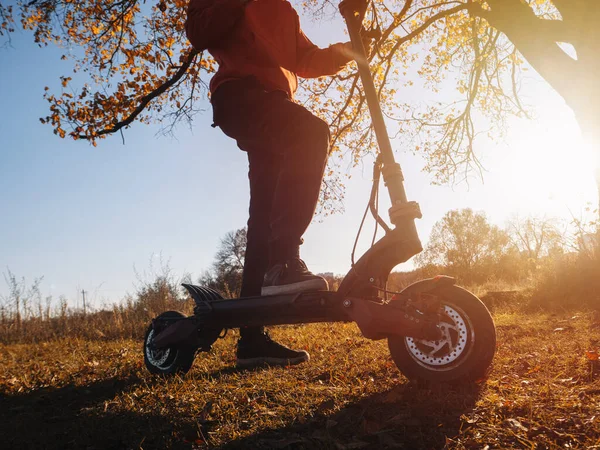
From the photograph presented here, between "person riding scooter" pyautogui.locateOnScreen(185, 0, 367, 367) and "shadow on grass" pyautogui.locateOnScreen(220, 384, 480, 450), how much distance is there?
0.68 m

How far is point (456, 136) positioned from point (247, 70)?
9.28 m

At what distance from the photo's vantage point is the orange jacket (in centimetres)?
246

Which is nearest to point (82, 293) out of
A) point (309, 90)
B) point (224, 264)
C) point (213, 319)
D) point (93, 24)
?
point (93, 24)

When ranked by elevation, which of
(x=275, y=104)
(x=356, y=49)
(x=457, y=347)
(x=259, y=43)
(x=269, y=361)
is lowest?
(x=269, y=361)

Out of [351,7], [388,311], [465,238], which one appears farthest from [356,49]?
[465,238]

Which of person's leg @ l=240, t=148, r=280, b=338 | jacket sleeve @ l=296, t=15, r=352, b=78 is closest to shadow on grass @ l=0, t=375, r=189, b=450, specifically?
person's leg @ l=240, t=148, r=280, b=338

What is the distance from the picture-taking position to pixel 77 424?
2027mm

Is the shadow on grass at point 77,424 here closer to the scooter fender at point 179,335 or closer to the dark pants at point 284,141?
the scooter fender at point 179,335

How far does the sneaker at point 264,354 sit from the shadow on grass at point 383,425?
1369mm

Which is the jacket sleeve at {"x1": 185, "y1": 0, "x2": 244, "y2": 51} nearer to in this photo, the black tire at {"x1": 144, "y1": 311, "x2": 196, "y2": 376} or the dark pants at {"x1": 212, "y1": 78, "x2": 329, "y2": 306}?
the dark pants at {"x1": 212, "y1": 78, "x2": 329, "y2": 306}

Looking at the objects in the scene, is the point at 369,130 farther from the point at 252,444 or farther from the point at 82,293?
the point at 252,444

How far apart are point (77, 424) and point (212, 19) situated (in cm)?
225

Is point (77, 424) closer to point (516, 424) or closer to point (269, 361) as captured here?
point (269, 361)

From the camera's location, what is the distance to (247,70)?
265cm
